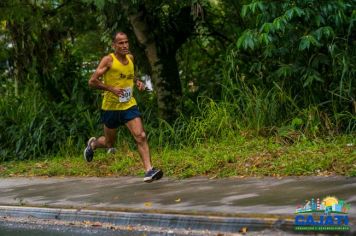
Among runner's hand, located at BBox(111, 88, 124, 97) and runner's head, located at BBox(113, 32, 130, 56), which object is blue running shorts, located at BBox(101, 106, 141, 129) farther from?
runner's head, located at BBox(113, 32, 130, 56)

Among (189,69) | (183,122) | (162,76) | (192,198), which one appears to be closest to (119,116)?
(192,198)

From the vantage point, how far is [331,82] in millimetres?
10828

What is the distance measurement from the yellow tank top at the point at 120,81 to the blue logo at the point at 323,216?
3.42 meters

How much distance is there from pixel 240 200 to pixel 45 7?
10.1m

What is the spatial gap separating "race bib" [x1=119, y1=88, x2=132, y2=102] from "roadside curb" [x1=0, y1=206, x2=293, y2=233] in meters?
1.84

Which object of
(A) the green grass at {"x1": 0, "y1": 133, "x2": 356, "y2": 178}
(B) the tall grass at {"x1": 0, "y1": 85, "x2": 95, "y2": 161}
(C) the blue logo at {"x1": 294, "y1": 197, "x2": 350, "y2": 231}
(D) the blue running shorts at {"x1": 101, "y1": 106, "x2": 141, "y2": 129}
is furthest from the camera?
(B) the tall grass at {"x1": 0, "y1": 85, "x2": 95, "y2": 161}

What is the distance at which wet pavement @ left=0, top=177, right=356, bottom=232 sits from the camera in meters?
6.03

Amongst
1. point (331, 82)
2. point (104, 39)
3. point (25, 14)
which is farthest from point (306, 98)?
point (25, 14)

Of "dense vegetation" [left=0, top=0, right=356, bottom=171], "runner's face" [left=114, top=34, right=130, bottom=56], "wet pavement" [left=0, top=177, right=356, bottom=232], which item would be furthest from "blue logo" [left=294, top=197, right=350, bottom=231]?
"dense vegetation" [left=0, top=0, right=356, bottom=171]

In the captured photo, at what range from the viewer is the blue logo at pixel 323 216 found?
5.32 m

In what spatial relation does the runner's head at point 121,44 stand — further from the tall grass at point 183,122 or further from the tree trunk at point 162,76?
the tree trunk at point 162,76

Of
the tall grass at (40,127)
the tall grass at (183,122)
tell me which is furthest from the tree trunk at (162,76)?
the tall grass at (40,127)

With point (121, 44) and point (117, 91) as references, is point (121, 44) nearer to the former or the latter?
point (121, 44)

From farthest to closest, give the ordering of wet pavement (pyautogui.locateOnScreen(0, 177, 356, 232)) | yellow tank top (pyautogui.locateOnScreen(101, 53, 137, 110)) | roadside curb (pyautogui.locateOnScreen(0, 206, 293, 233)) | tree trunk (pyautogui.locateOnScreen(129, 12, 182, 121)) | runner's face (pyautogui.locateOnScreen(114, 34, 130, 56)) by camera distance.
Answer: tree trunk (pyautogui.locateOnScreen(129, 12, 182, 121))
yellow tank top (pyautogui.locateOnScreen(101, 53, 137, 110))
runner's face (pyautogui.locateOnScreen(114, 34, 130, 56))
wet pavement (pyautogui.locateOnScreen(0, 177, 356, 232))
roadside curb (pyautogui.locateOnScreen(0, 206, 293, 233))
